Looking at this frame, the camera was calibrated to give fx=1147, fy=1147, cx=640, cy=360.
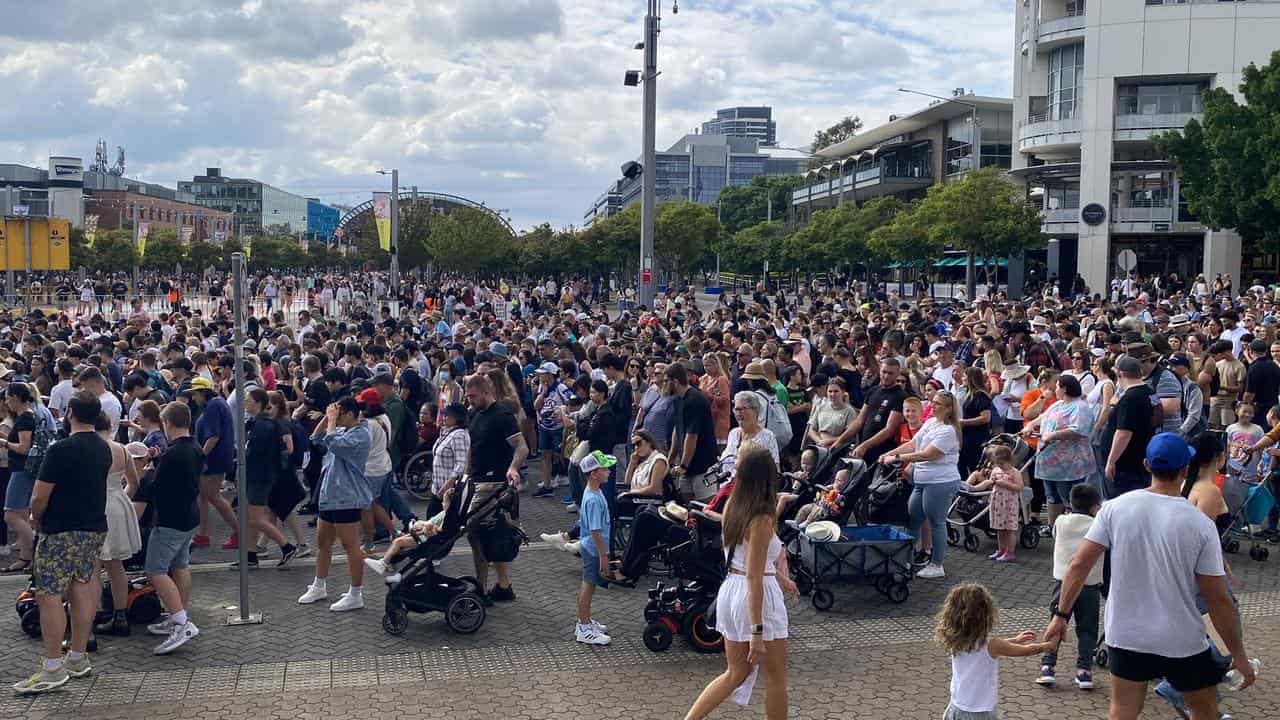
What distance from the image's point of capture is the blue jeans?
9.59 m

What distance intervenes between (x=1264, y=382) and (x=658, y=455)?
23.6ft

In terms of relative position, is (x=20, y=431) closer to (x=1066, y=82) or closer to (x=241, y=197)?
(x=1066, y=82)

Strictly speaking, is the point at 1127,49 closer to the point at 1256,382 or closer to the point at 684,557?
the point at 1256,382

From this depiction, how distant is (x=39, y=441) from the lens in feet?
30.9

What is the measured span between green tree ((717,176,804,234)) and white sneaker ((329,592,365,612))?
312 ft

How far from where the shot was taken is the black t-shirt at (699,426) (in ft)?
33.8

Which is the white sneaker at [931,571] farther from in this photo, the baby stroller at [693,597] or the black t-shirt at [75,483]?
the black t-shirt at [75,483]

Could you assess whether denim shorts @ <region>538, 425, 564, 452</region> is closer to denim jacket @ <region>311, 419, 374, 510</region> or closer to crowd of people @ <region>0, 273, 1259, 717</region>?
crowd of people @ <region>0, 273, 1259, 717</region>

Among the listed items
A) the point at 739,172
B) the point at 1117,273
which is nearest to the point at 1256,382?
the point at 1117,273

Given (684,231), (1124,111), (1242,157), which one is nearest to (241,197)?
(684,231)

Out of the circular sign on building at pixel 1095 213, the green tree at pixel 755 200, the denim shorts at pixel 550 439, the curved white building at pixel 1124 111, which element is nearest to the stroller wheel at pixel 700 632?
the denim shorts at pixel 550 439

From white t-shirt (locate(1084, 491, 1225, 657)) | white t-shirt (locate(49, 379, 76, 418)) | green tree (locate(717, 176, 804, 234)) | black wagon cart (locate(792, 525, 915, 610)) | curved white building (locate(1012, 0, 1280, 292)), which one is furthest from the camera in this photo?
green tree (locate(717, 176, 804, 234))

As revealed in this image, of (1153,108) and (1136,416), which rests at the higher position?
(1153,108)

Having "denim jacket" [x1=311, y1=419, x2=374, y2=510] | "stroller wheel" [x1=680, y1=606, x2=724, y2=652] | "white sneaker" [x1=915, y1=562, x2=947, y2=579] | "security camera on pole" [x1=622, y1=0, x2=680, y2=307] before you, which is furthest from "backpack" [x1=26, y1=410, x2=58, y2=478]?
"security camera on pole" [x1=622, y1=0, x2=680, y2=307]
